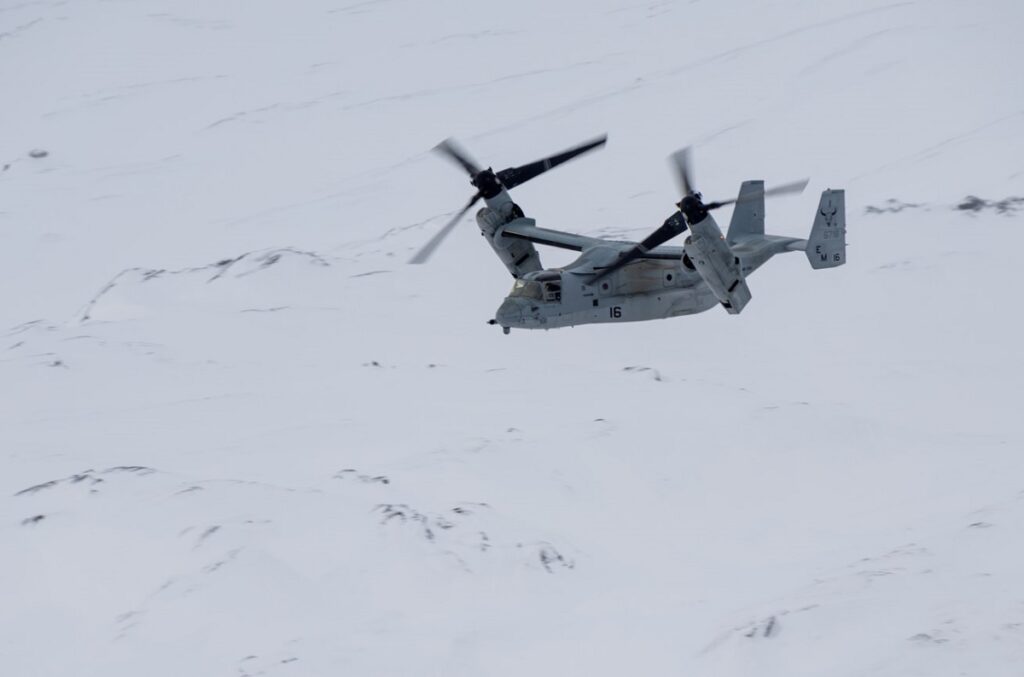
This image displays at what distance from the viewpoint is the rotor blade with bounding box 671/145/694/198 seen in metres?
43.6

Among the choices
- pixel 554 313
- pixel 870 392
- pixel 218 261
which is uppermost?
pixel 554 313

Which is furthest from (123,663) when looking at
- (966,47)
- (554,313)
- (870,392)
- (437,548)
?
(966,47)

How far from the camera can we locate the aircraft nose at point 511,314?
47.2 meters

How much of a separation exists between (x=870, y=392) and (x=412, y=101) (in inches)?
2806

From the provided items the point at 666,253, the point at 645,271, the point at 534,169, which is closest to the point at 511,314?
the point at 645,271

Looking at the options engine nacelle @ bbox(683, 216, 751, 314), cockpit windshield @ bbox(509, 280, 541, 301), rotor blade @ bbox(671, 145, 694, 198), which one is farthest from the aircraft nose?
rotor blade @ bbox(671, 145, 694, 198)

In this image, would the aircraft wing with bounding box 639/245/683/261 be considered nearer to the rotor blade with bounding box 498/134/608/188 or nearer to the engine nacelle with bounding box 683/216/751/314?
the engine nacelle with bounding box 683/216/751/314

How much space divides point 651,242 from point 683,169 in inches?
128

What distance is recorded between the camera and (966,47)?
Result: 114 m

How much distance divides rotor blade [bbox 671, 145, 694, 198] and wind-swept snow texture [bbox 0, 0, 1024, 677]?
66.8 ft

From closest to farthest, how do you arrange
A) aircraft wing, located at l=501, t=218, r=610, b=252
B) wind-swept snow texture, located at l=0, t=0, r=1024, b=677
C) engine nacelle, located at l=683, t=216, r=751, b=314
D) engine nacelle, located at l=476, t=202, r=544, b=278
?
engine nacelle, located at l=683, t=216, r=751, b=314
aircraft wing, located at l=501, t=218, r=610, b=252
engine nacelle, located at l=476, t=202, r=544, b=278
wind-swept snow texture, located at l=0, t=0, r=1024, b=677

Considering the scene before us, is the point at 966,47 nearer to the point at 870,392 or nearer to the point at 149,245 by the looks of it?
the point at 870,392

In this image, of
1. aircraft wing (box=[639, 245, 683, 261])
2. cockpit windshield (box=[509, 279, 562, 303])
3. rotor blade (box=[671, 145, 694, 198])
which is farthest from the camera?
cockpit windshield (box=[509, 279, 562, 303])

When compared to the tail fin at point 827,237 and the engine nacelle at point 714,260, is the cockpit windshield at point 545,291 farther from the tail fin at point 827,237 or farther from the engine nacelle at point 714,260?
the tail fin at point 827,237
